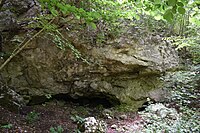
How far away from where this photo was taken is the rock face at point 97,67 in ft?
18.7

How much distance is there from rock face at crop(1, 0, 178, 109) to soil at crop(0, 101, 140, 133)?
40 centimetres

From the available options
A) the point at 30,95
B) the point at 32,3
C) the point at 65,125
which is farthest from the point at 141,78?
the point at 32,3

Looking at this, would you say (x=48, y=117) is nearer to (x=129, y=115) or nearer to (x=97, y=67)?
(x=97, y=67)

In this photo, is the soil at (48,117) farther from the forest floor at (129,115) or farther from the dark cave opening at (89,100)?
the dark cave opening at (89,100)

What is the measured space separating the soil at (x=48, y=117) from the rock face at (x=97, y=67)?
0.40 m

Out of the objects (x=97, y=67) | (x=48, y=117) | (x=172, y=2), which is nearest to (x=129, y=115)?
(x=97, y=67)

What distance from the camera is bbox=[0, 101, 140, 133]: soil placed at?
4.40 m

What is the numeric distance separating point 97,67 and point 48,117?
1.71m

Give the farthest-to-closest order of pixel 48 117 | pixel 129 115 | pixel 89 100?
pixel 89 100
pixel 129 115
pixel 48 117

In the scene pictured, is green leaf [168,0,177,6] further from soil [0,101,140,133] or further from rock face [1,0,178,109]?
rock face [1,0,178,109]

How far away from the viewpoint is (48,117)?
211 inches

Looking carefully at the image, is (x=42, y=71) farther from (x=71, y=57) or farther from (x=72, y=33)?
(x=72, y=33)

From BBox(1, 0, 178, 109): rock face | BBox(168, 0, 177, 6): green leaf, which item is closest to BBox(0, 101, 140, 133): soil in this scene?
BBox(1, 0, 178, 109): rock face

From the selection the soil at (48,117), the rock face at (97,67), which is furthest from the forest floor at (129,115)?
the rock face at (97,67)
